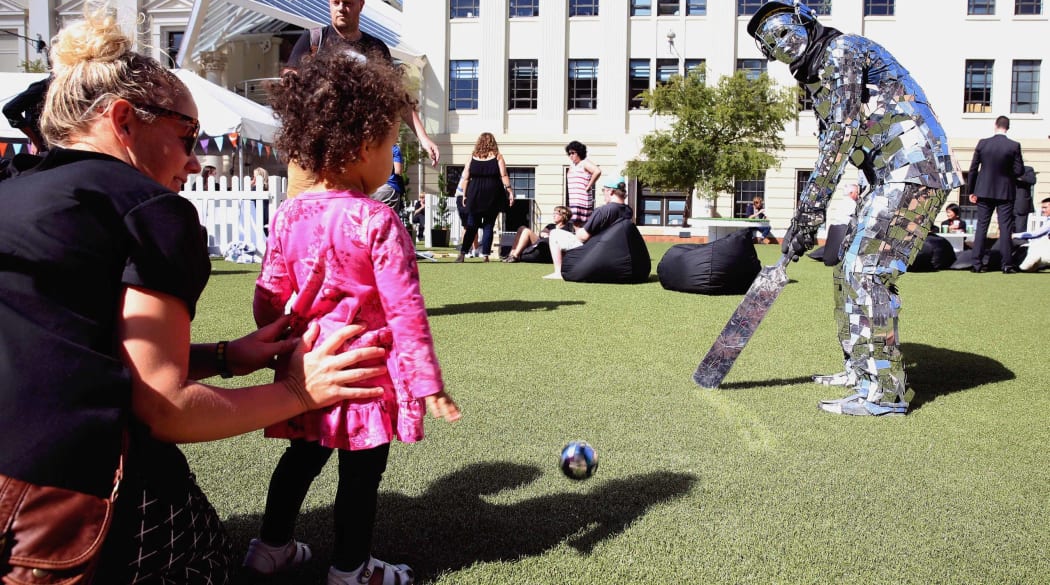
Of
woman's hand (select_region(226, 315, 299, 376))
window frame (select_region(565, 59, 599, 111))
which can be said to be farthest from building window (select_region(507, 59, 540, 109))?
woman's hand (select_region(226, 315, 299, 376))

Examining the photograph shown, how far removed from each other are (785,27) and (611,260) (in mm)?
6174

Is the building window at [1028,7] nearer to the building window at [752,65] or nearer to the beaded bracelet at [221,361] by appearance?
the building window at [752,65]

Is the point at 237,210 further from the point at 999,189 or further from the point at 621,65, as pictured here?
the point at 621,65

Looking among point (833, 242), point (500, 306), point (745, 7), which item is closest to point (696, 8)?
point (745, 7)

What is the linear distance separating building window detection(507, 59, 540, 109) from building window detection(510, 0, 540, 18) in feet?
5.94

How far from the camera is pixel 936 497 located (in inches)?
115

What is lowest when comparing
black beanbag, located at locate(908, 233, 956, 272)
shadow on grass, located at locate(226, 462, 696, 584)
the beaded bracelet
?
shadow on grass, located at locate(226, 462, 696, 584)

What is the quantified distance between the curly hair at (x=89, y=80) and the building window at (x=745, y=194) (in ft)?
106

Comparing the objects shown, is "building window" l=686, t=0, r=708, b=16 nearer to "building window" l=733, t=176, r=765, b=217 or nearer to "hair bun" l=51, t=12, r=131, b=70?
"building window" l=733, t=176, r=765, b=217

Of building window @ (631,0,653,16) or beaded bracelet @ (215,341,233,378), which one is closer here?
beaded bracelet @ (215,341,233,378)

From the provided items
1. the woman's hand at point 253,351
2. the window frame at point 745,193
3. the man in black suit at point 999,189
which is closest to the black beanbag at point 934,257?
the man in black suit at point 999,189

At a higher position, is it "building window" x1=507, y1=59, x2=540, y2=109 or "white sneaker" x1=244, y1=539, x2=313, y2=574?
"building window" x1=507, y1=59, x2=540, y2=109

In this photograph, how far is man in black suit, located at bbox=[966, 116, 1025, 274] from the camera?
43.3 feet

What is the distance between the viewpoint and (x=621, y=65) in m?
32.4
